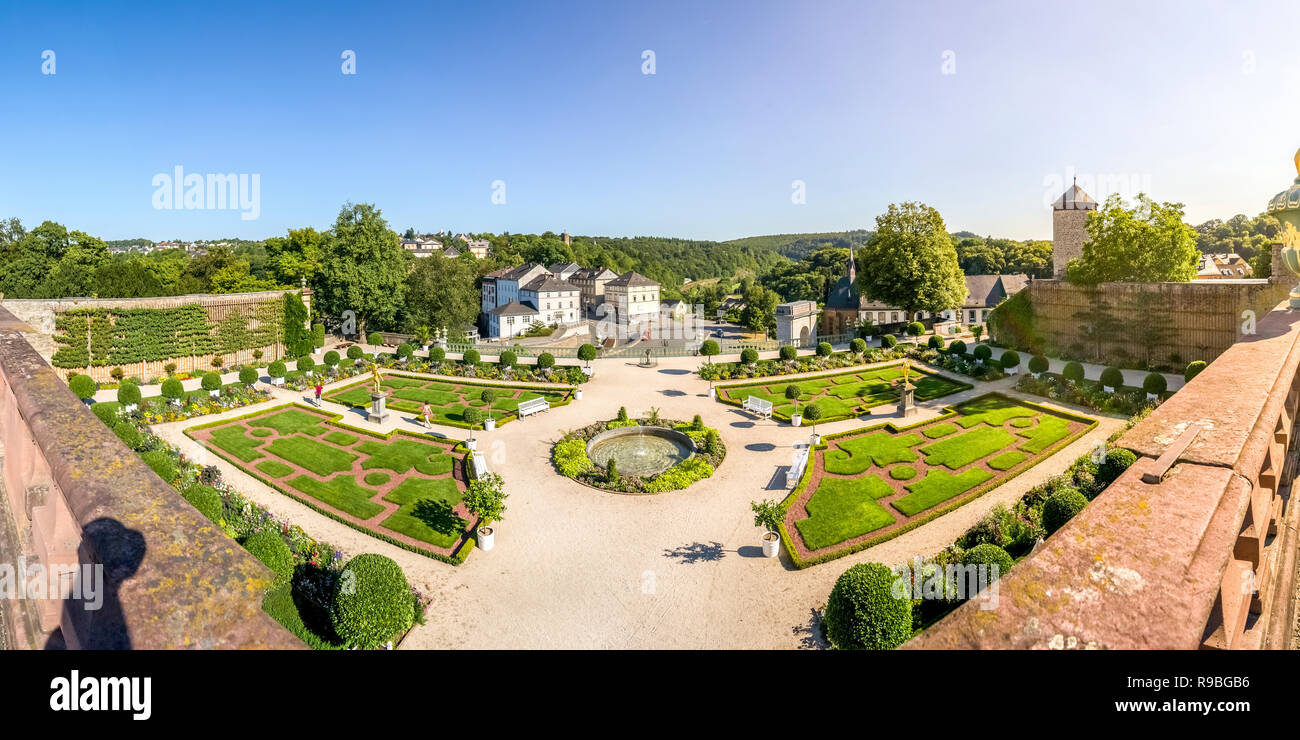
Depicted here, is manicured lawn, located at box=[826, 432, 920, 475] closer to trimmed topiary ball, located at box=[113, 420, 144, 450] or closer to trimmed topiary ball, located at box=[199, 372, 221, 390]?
trimmed topiary ball, located at box=[113, 420, 144, 450]

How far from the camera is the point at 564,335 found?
185 feet

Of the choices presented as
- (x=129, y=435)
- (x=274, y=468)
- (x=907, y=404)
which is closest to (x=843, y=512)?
(x=907, y=404)

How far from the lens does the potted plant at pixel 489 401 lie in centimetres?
2155

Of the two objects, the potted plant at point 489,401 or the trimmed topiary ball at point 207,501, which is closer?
the trimmed topiary ball at point 207,501

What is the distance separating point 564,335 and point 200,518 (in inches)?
2054

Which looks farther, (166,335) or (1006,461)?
(166,335)

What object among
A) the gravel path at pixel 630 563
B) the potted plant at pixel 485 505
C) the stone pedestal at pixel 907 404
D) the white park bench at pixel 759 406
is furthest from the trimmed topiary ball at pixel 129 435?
the stone pedestal at pixel 907 404

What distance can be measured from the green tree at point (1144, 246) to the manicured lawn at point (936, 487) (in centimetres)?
1921

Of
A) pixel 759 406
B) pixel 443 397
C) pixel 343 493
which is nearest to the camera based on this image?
pixel 343 493

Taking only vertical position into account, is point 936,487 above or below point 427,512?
above

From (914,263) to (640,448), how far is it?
23596 mm

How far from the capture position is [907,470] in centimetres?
1681

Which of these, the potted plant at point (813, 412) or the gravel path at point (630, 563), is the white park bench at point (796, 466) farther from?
the potted plant at point (813, 412)

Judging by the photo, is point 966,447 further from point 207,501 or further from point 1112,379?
point 207,501
